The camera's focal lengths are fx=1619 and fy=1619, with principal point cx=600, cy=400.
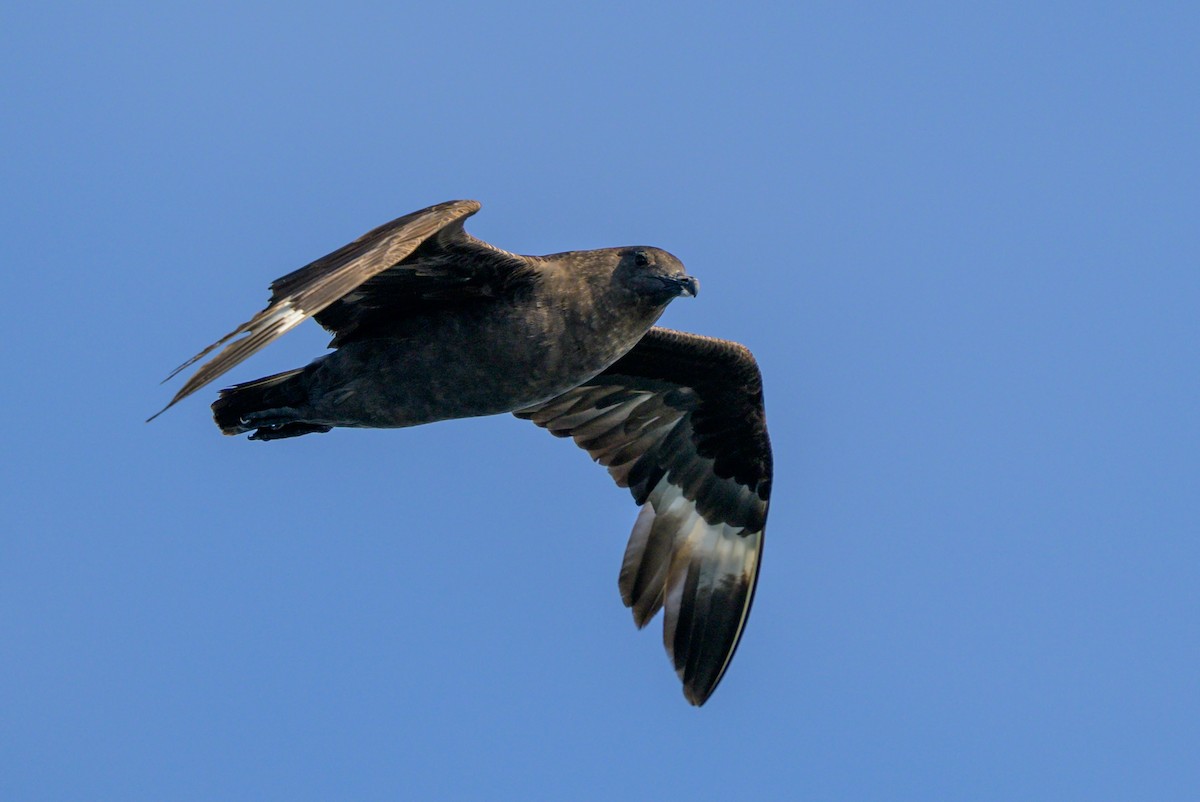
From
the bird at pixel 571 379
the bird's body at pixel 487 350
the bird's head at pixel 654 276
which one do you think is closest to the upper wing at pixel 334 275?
the bird at pixel 571 379

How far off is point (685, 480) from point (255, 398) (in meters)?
3.30

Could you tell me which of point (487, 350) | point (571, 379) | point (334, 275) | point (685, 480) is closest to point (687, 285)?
point (571, 379)

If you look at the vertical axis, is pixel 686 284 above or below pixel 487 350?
above

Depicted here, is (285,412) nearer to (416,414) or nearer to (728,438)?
(416,414)

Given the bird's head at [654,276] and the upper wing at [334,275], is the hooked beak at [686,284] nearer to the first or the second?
the bird's head at [654,276]

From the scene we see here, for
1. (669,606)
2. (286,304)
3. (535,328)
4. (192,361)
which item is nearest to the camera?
(192,361)

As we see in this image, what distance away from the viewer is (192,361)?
755 centimetres

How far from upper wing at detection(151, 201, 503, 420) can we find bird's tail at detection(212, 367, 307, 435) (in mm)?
1144

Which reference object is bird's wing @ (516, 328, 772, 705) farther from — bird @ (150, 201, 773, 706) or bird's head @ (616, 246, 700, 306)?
bird's head @ (616, 246, 700, 306)

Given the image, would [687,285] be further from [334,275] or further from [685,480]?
[685,480]

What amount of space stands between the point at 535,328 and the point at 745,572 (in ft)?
10.3

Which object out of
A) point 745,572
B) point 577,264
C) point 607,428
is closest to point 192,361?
point 577,264

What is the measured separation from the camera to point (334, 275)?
8297mm

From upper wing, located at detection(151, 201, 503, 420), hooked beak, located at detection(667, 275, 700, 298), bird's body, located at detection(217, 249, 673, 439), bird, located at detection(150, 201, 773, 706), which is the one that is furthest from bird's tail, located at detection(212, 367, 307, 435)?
hooked beak, located at detection(667, 275, 700, 298)
